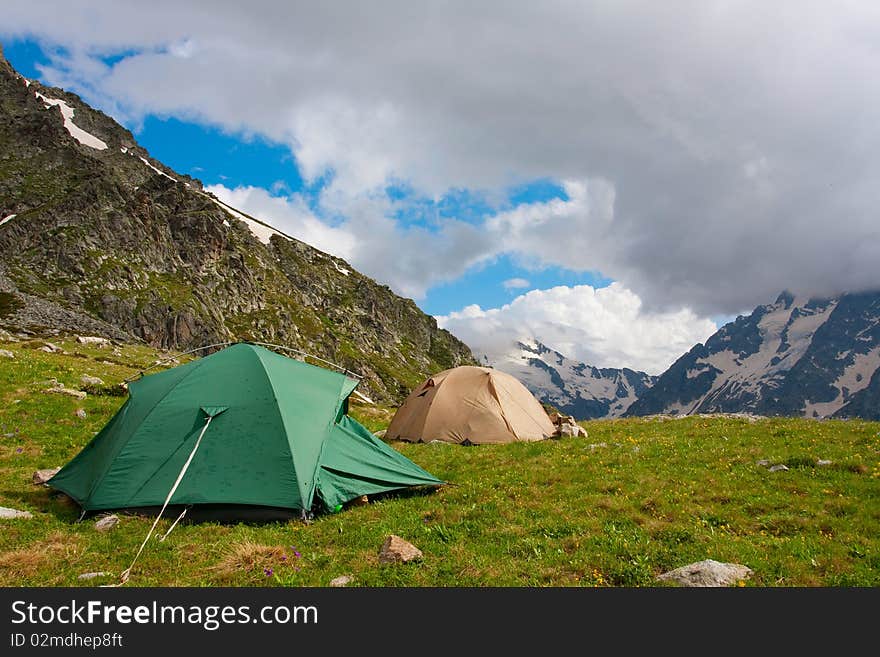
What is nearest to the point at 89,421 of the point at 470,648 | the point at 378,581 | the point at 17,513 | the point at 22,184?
the point at 17,513

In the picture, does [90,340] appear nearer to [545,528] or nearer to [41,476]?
[41,476]

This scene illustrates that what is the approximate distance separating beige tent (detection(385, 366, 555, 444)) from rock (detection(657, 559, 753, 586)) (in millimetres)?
13511

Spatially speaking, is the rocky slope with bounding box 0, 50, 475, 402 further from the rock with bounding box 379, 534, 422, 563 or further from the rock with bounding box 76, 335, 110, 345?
the rock with bounding box 379, 534, 422, 563

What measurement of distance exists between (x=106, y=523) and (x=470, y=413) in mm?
14136

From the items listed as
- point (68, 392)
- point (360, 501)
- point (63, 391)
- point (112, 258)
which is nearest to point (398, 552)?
point (360, 501)

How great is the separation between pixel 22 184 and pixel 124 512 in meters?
174

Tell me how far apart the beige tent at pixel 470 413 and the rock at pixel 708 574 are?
13511mm

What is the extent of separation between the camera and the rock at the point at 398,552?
9.02 meters

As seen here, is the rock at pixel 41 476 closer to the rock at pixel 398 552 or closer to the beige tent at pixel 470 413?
the rock at pixel 398 552

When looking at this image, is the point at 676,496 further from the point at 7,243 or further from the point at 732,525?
the point at 7,243

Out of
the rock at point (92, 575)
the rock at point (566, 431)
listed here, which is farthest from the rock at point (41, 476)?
the rock at point (566, 431)

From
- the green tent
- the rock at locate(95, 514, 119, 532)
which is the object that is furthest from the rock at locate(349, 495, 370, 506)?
the rock at locate(95, 514, 119, 532)

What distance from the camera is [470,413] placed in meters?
22.5

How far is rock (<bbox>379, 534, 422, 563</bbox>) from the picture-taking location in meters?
9.02
